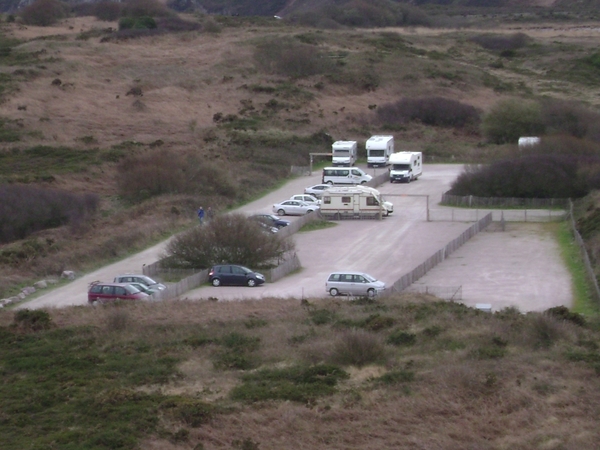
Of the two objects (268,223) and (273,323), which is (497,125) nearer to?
(268,223)

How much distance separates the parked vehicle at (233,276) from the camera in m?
35.8

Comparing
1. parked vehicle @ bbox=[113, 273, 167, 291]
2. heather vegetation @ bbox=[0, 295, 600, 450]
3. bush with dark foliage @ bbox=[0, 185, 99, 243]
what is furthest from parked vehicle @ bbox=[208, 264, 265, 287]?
bush with dark foliage @ bbox=[0, 185, 99, 243]

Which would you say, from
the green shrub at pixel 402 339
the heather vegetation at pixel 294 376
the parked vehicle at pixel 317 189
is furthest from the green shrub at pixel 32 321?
the parked vehicle at pixel 317 189

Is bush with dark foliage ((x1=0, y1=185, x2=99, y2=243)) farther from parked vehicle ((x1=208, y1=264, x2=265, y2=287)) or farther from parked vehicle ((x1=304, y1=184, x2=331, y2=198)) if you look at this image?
parked vehicle ((x1=208, y1=264, x2=265, y2=287))

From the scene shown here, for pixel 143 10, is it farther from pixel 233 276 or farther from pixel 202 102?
pixel 233 276

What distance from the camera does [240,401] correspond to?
22141 millimetres

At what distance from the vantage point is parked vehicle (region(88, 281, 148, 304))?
32250mm

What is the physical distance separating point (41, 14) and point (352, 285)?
91.6 metres

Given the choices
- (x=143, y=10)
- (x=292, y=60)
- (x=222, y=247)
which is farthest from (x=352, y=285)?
(x=143, y=10)

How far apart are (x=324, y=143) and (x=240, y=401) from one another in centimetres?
4978

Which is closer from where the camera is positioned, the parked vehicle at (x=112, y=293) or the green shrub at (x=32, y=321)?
the green shrub at (x=32, y=321)

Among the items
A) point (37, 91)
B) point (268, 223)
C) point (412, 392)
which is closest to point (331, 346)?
point (412, 392)

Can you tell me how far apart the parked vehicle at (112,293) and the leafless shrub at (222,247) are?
5.30m

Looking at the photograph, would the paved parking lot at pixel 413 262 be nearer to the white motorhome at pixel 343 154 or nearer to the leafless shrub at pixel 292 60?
the white motorhome at pixel 343 154
